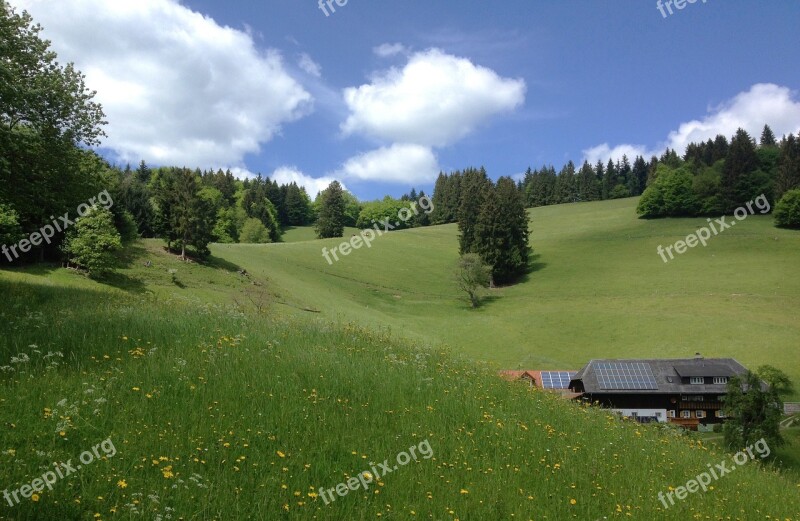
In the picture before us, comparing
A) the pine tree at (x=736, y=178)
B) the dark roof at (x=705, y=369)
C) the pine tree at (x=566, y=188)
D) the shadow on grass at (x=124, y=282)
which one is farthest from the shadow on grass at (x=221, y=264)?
the pine tree at (x=566, y=188)

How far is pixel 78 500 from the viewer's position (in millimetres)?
5523

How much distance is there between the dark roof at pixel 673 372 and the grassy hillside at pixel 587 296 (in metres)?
2.43

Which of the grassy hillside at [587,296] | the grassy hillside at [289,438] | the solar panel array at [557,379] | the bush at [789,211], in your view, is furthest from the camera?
the bush at [789,211]

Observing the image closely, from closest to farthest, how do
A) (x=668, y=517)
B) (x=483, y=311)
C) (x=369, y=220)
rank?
(x=668, y=517)
(x=483, y=311)
(x=369, y=220)

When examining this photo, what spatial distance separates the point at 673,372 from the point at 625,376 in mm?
5292

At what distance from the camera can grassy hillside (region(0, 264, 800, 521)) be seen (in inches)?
245

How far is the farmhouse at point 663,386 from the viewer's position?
49.1 meters

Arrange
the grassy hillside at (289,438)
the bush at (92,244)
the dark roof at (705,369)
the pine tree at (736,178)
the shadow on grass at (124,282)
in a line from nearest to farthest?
1. the grassy hillside at (289,438)
2. the bush at (92,244)
3. the shadow on grass at (124,282)
4. the dark roof at (705,369)
5. the pine tree at (736,178)

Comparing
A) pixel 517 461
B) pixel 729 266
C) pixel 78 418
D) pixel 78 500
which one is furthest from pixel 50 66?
pixel 729 266

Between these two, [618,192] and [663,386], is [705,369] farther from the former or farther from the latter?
[618,192]

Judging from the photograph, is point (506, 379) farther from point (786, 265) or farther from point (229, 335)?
point (786, 265)

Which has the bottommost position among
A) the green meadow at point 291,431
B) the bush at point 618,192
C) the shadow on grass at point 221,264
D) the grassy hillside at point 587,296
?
the grassy hillside at point 587,296

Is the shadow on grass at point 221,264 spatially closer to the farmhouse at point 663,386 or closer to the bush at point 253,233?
the farmhouse at point 663,386

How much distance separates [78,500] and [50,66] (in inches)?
793
